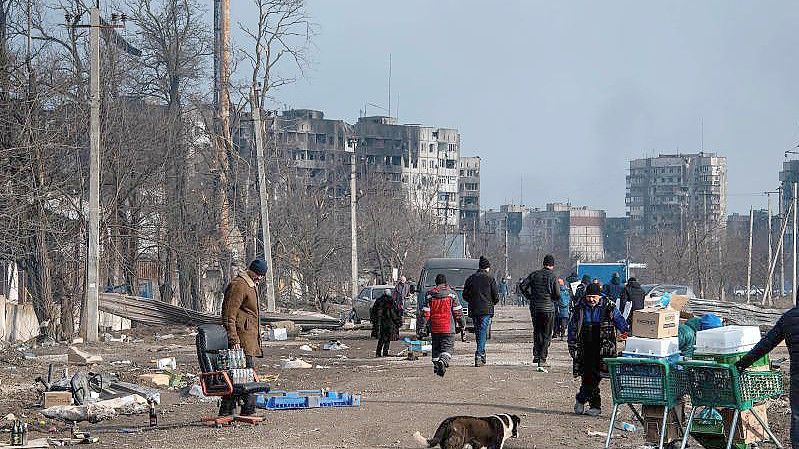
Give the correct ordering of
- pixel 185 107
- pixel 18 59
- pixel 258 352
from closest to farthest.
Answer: pixel 258 352, pixel 18 59, pixel 185 107

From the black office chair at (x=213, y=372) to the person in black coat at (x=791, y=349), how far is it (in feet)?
19.7

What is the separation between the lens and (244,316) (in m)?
14.8

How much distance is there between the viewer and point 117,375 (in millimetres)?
21000

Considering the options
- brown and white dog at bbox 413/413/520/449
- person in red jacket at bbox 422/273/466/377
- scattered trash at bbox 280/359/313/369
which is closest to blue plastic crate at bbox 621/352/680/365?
brown and white dog at bbox 413/413/520/449

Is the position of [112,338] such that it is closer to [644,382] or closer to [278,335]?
[278,335]

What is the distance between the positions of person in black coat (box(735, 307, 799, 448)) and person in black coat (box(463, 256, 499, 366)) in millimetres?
11672

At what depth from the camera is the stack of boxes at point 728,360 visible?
1098 centimetres

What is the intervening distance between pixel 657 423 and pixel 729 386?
1.42 m

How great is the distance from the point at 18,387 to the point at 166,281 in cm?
2825

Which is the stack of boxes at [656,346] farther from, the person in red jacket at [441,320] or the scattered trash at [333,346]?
the scattered trash at [333,346]

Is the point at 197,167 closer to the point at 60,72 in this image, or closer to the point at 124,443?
the point at 60,72

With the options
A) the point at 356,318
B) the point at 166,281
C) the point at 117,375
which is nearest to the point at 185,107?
the point at 166,281

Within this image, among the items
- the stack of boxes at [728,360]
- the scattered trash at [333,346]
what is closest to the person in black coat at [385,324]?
the scattered trash at [333,346]

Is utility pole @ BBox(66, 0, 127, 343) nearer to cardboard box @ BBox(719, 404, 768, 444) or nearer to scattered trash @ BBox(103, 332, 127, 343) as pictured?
scattered trash @ BBox(103, 332, 127, 343)
